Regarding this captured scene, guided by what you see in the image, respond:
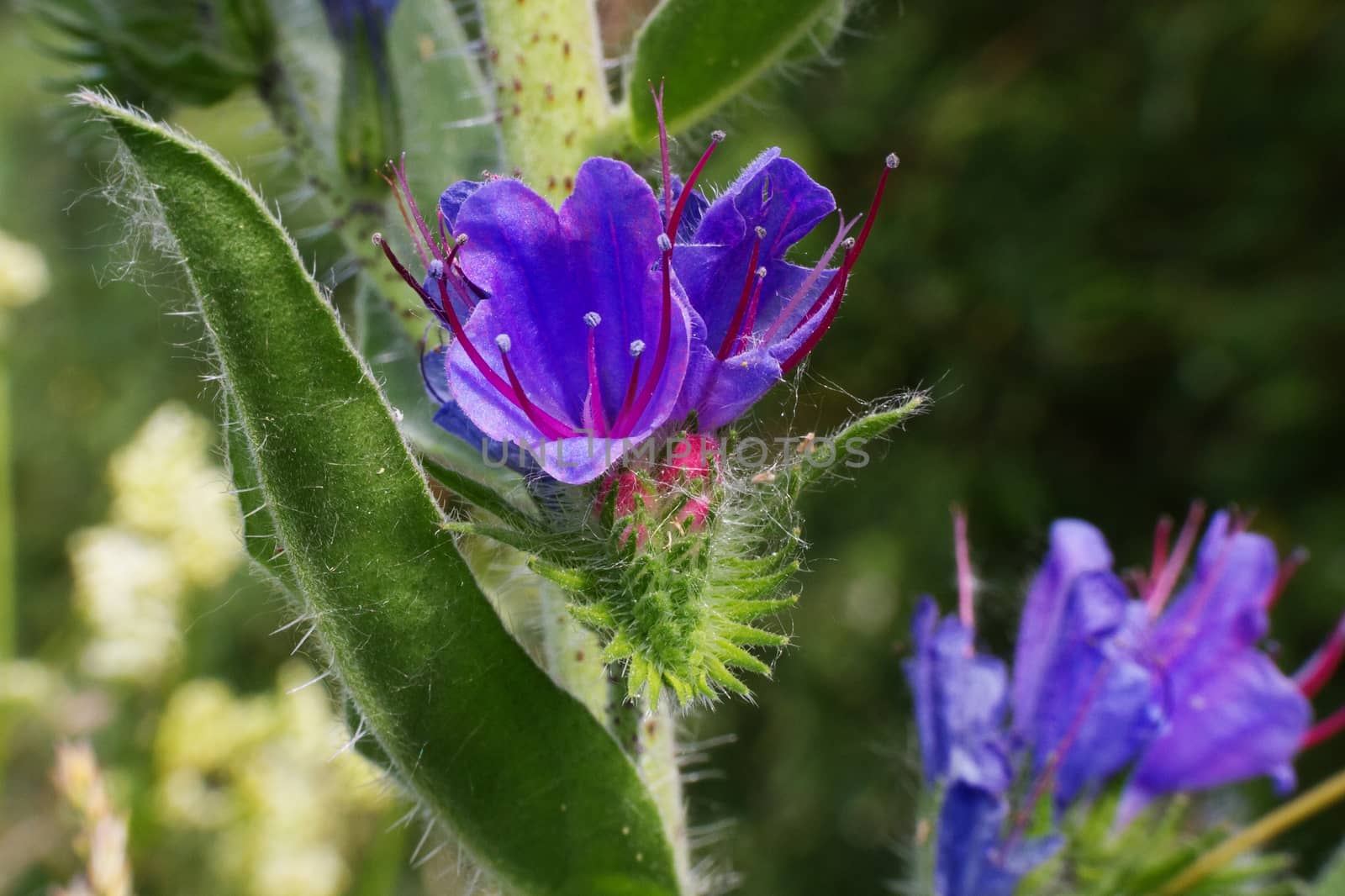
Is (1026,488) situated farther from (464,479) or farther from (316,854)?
(464,479)

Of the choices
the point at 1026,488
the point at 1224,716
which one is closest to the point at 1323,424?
the point at 1026,488

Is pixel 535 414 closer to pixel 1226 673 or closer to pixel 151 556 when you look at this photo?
pixel 1226 673

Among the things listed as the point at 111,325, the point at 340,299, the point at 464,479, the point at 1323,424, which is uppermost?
the point at 464,479

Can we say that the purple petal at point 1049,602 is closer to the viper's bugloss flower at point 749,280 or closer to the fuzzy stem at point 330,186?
the viper's bugloss flower at point 749,280

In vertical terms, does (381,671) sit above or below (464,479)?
below

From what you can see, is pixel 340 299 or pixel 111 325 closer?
pixel 340 299

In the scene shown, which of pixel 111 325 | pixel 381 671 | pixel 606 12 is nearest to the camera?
pixel 381 671

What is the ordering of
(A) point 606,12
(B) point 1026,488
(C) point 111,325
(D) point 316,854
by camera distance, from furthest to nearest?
(C) point 111,325 → (B) point 1026,488 → (D) point 316,854 → (A) point 606,12

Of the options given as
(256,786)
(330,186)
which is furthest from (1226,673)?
(256,786)
